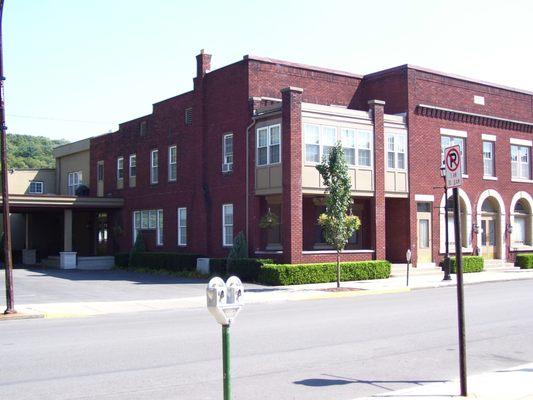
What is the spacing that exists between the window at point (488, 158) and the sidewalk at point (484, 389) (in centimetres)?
2740

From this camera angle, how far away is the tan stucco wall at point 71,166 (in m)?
45.6

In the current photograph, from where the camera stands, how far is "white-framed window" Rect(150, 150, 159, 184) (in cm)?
3656

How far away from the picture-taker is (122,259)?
120ft

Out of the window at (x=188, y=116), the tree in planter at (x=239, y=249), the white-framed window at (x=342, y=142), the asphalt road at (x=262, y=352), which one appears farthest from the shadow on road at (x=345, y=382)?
the window at (x=188, y=116)

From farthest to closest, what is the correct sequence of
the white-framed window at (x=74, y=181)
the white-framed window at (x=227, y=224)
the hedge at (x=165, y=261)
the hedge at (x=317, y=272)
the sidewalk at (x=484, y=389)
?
the white-framed window at (x=74, y=181)
the hedge at (x=165, y=261)
the white-framed window at (x=227, y=224)
the hedge at (x=317, y=272)
the sidewalk at (x=484, y=389)

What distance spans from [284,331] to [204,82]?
69.6ft

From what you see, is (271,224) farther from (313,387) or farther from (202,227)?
(313,387)

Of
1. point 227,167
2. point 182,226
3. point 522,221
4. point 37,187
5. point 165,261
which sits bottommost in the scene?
point 165,261

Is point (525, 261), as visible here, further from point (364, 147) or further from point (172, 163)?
point (172, 163)

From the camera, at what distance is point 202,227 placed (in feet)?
103

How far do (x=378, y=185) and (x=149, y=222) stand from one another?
1488 centimetres

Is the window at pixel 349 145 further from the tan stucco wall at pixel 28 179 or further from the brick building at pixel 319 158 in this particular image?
the tan stucco wall at pixel 28 179

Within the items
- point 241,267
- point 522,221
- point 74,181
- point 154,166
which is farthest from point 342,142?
point 74,181

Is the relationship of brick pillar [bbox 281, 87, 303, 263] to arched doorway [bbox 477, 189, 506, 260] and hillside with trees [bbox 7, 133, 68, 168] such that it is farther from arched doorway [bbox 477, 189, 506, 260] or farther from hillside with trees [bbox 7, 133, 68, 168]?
hillside with trees [bbox 7, 133, 68, 168]
